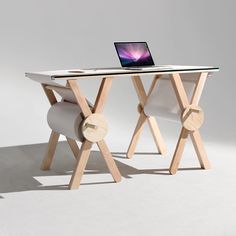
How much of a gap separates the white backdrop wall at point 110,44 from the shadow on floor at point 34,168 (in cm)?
74

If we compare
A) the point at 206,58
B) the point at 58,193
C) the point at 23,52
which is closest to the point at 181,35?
the point at 206,58

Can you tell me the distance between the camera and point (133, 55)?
12.3 feet

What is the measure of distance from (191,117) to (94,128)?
69 centimetres

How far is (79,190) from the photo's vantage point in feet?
10.8

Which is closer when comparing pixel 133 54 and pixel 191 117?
pixel 191 117

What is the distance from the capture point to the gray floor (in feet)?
8.70

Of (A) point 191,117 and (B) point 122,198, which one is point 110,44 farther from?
(B) point 122,198

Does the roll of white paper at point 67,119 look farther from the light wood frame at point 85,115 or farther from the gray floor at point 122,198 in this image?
the gray floor at point 122,198

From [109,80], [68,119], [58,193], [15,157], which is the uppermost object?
[109,80]

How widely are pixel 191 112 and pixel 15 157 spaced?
1.35m

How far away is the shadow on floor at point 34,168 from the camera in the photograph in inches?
133

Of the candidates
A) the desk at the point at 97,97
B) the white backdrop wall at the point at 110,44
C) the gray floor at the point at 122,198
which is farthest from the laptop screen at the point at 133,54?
the white backdrop wall at the point at 110,44

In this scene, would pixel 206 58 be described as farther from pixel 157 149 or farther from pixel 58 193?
pixel 58 193

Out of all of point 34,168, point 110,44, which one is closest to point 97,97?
point 34,168
